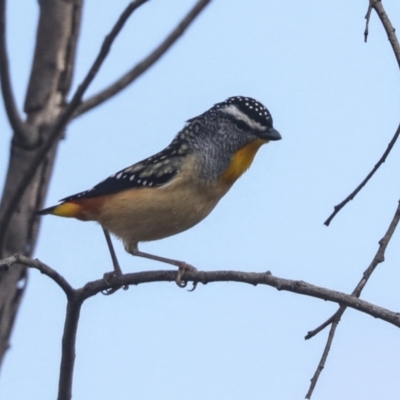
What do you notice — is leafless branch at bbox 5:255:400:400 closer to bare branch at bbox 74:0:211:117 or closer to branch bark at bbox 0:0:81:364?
branch bark at bbox 0:0:81:364

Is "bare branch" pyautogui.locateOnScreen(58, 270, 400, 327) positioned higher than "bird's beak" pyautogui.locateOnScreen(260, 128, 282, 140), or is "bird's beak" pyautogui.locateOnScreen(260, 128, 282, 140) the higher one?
"bird's beak" pyautogui.locateOnScreen(260, 128, 282, 140)

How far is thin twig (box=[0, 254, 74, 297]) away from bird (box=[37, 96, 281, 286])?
5.44ft

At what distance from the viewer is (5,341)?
3977 mm

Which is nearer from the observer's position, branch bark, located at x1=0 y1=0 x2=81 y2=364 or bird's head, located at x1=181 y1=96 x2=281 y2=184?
branch bark, located at x1=0 y1=0 x2=81 y2=364

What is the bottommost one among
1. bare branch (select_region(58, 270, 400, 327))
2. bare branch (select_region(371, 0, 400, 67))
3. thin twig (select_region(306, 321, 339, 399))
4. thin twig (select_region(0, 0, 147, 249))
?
thin twig (select_region(306, 321, 339, 399))

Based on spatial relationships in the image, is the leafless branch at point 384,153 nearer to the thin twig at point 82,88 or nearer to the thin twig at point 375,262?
the thin twig at point 375,262

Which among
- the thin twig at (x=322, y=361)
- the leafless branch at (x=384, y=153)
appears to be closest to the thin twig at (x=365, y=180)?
the leafless branch at (x=384, y=153)

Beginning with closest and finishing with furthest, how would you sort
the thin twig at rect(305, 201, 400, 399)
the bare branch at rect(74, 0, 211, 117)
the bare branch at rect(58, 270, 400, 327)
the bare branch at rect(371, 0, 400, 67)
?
the bare branch at rect(74, 0, 211, 117), the bare branch at rect(58, 270, 400, 327), the thin twig at rect(305, 201, 400, 399), the bare branch at rect(371, 0, 400, 67)

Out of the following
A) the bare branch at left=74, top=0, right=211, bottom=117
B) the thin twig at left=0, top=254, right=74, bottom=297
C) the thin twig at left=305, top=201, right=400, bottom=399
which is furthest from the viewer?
the thin twig at left=305, top=201, right=400, bottom=399

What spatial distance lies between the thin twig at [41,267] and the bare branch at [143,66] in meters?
0.82

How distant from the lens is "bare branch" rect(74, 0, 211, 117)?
138 inches

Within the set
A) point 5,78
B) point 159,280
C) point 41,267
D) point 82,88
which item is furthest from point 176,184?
point 82,88

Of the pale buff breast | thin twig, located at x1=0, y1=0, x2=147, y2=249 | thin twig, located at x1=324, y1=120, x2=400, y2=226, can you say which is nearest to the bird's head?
the pale buff breast

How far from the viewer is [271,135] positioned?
6629mm
